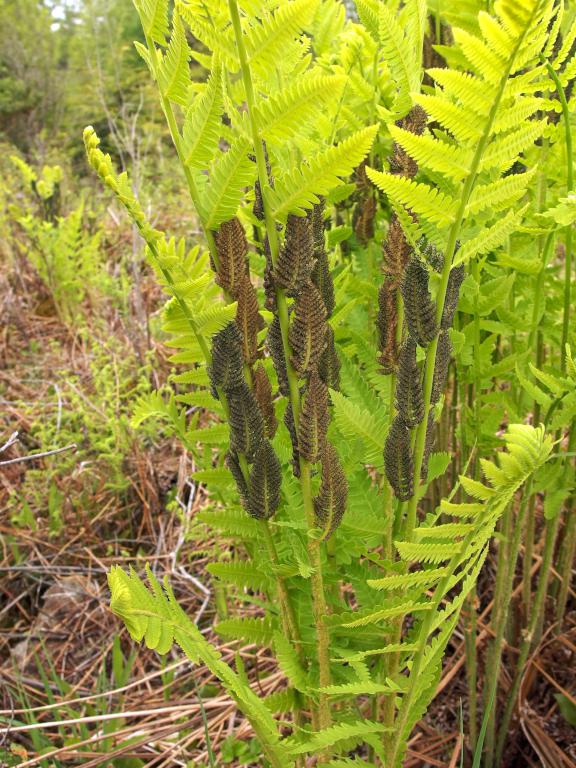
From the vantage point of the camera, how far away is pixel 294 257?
25.0 inches

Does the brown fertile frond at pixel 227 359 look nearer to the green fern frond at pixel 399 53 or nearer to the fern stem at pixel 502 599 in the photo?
the green fern frond at pixel 399 53

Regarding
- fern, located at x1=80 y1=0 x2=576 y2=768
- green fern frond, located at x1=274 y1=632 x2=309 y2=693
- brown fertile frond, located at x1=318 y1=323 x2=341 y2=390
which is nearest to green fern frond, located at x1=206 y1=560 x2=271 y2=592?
fern, located at x1=80 y1=0 x2=576 y2=768

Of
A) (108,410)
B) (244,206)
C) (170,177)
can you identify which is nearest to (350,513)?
(244,206)

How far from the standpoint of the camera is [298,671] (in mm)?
881

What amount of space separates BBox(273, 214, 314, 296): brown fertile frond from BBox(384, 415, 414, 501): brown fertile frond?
19 cm

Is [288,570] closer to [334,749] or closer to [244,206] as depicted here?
[334,749]

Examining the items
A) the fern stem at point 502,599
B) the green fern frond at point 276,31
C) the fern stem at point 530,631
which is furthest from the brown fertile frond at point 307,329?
the fern stem at point 530,631

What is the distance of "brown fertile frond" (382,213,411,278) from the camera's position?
77cm

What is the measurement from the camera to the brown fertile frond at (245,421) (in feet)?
2.36

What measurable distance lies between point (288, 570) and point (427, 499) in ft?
2.74

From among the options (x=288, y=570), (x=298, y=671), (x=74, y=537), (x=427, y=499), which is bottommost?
(x=74, y=537)

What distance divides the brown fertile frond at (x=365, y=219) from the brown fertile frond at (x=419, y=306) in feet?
1.24

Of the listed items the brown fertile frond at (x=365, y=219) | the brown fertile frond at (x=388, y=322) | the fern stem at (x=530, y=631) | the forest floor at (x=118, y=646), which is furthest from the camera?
the forest floor at (x=118, y=646)

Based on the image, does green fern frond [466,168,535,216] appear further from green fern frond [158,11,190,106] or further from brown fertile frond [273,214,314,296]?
green fern frond [158,11,190,106]
